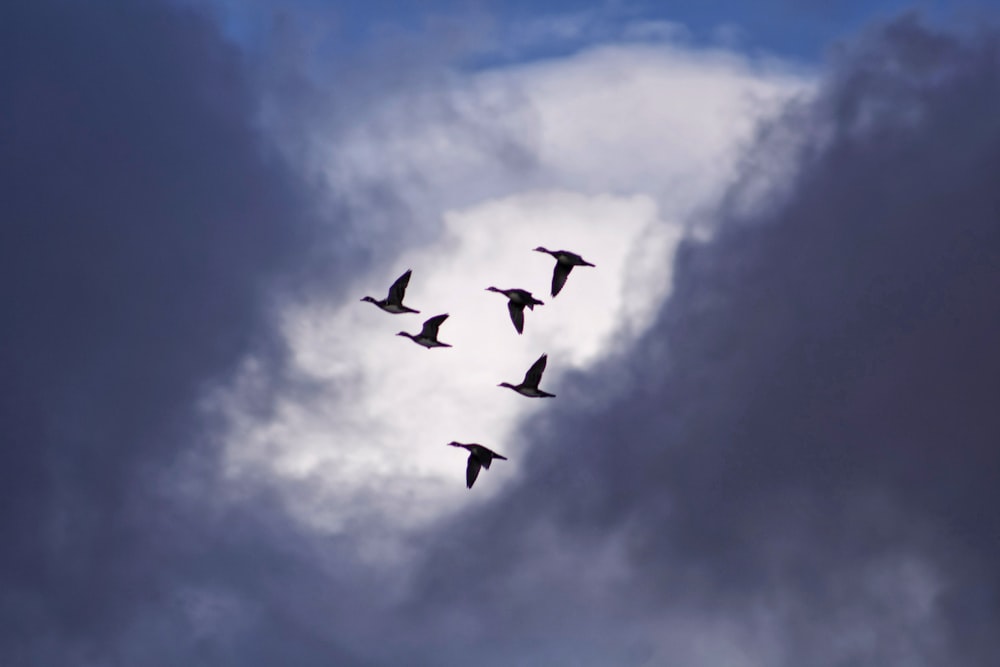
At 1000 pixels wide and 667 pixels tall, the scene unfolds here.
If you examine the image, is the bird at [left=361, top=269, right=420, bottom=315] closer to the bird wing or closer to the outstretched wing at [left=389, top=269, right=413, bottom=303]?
the outstretched wing at [left=389, top=269, right=413, bottom=303]

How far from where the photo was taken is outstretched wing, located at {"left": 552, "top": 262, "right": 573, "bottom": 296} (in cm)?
11079

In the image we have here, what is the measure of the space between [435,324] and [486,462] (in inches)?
519

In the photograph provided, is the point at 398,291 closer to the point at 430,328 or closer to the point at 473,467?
the point at 430,328

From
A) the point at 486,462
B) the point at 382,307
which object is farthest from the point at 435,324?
the point at 486,462

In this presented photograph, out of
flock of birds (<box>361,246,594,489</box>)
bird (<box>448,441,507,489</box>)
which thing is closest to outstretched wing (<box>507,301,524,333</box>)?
flock of birds (<box>361,246,594,489</box>)

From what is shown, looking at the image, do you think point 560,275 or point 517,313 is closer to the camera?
point 517,313

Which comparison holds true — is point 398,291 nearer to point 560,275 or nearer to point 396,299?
point 396,299

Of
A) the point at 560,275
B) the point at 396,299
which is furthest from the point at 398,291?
the point at 560,275

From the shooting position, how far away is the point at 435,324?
378 feet

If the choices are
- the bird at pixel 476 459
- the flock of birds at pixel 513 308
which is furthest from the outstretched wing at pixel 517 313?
the bird at pixel 476 459

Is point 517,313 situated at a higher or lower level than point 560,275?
lower

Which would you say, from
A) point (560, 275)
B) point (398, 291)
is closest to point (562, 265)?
point (560, 275)

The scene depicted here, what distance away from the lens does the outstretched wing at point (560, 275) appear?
111m

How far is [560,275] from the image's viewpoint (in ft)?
367
